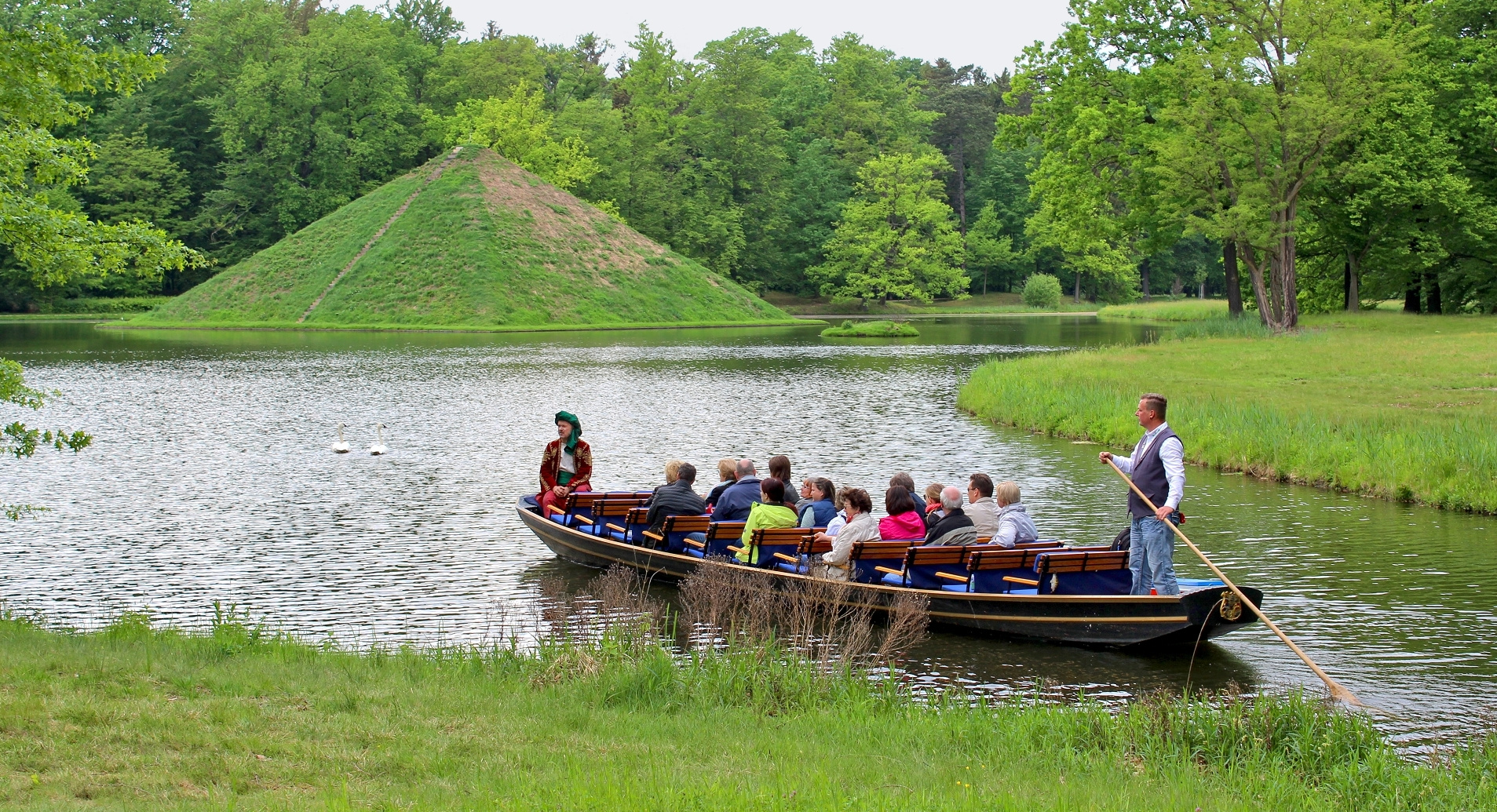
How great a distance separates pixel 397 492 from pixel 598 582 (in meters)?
6.98

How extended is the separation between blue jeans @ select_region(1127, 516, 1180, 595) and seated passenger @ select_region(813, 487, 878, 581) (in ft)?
8.04

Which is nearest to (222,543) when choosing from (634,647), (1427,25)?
(634,647)

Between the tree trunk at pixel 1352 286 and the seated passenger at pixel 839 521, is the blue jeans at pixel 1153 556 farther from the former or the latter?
the tree trunk at pixel 1352 286

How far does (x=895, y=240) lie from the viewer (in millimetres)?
95438

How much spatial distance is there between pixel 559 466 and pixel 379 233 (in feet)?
210

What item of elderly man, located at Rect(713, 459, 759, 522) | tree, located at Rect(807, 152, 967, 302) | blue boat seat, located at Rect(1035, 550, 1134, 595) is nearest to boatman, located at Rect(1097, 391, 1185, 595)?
blue boat seat, located at Rect(1035, 550, 1134, 595)

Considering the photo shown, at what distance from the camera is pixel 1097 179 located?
47344 mm

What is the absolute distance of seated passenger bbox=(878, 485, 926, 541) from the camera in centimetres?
1276

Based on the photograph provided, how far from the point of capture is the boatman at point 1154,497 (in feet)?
35.5

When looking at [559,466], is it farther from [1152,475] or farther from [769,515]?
[1152,475]

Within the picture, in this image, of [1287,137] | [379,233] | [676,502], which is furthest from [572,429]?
[379,233]

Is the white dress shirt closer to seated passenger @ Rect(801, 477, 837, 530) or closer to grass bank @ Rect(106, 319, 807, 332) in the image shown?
seated passenger @ Rect(801, 477, 837, 530)

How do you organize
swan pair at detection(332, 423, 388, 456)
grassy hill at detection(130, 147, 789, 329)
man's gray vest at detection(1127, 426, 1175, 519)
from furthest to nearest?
grassy hill at detection(130, 147, 789, 329)
swan pair at detection(332, 423, 388, 456)
man's gray vest at detection(1127, 426, 1175, 519)

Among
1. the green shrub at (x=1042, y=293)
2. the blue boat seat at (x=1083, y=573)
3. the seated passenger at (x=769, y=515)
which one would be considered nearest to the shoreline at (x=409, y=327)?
the green shrub at (x=1042, y=293)
